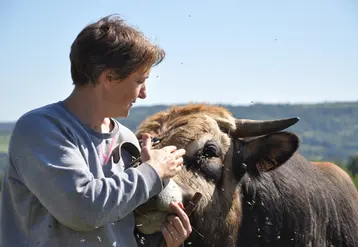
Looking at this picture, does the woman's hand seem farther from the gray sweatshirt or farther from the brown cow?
the brown cow

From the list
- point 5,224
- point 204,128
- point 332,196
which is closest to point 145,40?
point 5,224

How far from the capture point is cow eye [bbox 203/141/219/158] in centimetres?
646

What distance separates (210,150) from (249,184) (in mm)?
711

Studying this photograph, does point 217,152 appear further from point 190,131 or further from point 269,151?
point 269,151

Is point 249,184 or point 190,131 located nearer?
point 190,131

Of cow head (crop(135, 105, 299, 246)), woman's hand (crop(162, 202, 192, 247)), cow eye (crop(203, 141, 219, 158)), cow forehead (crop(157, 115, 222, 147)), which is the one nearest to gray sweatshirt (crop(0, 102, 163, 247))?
woman's hand (crop(162, 202, 192, 247))

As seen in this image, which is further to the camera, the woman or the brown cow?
the brown cow

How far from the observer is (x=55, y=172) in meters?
4.29

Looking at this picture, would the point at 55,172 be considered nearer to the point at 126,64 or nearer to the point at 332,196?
the point at 126,64

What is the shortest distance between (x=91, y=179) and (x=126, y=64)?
812mm

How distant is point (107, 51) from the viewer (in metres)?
4.63

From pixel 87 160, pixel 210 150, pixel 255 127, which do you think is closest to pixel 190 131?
pixel 210 150

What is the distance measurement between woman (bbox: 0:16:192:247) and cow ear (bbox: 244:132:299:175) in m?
2.14

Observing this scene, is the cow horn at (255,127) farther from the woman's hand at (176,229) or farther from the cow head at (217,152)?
the woman's hand at (176,229)
